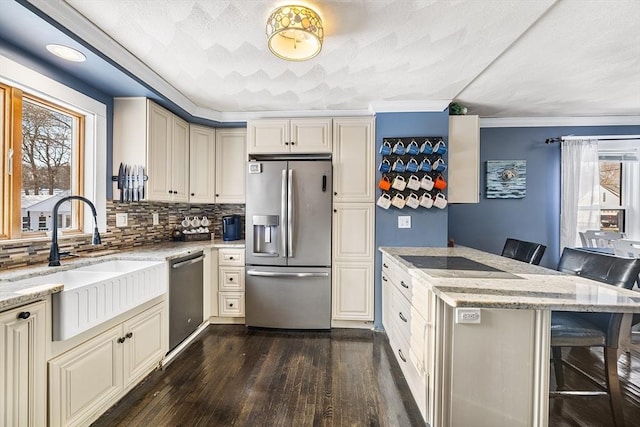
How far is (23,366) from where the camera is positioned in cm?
119

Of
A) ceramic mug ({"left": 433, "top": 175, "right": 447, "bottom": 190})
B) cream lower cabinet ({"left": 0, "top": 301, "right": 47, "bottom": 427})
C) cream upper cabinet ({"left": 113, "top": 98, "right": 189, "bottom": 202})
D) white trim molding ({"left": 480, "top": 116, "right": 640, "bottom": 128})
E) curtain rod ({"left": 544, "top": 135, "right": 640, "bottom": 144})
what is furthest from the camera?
white trim molding ({"left": 480, "top": 116, "right": 640, "bottom": 128})

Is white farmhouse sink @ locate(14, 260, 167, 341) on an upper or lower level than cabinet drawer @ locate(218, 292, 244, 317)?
upper

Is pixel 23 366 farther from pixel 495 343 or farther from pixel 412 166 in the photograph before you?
pixel 412 166

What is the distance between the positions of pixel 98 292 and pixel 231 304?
1.56m

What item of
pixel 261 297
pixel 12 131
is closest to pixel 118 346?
pixel 261 297

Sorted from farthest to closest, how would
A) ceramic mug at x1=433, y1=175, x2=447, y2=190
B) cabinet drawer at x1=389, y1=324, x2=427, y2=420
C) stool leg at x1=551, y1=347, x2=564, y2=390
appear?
ceramic mug at x1=433, y1=175, x2=447, y2=190, stool leg at x1=551, y1=347, x2=564, y2=390, cabinet drawer at x1=389, y1=324, x2=427, y2=420

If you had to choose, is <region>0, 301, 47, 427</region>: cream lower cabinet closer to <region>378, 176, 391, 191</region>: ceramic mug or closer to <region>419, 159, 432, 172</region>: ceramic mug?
<region>378, 176, 391, 191</region>: ceramic mug

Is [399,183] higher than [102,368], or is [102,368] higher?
[399,183]

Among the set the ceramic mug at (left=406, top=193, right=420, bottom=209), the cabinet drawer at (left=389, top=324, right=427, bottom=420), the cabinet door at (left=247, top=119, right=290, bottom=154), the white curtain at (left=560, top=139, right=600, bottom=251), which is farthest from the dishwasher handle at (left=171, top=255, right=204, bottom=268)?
the white curtain at (left=560, top=139, right=600, bottom=251)

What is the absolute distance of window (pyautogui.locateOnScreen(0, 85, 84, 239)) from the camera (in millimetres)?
1713

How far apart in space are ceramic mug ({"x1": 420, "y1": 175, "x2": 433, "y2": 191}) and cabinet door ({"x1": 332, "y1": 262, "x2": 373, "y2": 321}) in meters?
0.92

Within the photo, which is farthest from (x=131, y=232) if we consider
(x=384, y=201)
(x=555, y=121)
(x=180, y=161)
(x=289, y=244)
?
(x=555, y=121)

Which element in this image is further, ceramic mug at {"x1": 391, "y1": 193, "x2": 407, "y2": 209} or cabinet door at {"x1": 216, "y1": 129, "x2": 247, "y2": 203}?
cabinet door at {"x1": 216, "y1": 129, "x2": 247, "y2": 203}

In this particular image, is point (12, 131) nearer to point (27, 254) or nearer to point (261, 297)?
point (27, 254)
